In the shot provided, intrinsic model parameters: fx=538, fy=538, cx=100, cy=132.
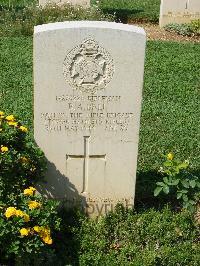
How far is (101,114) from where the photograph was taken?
4.90 meters

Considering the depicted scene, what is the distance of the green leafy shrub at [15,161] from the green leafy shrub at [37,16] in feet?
22.3

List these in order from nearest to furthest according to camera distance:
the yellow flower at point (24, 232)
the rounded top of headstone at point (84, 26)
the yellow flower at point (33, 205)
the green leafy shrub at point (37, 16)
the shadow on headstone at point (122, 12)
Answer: the yellow flower at point (24, 232) → the yellow flower at point (33, 205) → the rounded top of headstone at point (84, 26) → the green leafy shrub at point (37, 16) → the shadow on headstone at point (122, 12)

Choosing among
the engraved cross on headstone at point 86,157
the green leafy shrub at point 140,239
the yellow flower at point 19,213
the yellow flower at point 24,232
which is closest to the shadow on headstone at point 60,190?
the engraved cross on headstone at point 86,157

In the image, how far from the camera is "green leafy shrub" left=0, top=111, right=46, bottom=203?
4.59 meters

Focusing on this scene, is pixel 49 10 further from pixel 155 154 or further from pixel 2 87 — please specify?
pixel 155 154

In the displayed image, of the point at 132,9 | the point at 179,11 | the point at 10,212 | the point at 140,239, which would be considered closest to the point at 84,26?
the point at 10,212

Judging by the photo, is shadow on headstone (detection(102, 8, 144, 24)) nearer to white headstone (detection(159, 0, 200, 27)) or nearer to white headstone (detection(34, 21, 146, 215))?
white headstone (detection(159, 0, 200, 27))

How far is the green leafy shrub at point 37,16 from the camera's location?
11586mm

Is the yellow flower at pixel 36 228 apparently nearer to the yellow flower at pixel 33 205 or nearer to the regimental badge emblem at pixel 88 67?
the yellow flower at pixel 33 205

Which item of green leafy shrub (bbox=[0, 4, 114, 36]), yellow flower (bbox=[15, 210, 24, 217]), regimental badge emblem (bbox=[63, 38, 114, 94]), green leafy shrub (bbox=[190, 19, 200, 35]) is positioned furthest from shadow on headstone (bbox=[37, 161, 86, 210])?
green leafy shrub (bbox=[190, 19, 200, 35])

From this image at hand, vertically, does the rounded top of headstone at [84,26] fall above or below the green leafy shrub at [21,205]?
above

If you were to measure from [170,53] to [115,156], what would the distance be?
623 cm

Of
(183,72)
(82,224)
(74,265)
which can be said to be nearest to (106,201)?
(82,224)

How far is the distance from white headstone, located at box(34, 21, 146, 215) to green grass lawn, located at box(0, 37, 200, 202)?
673mm
